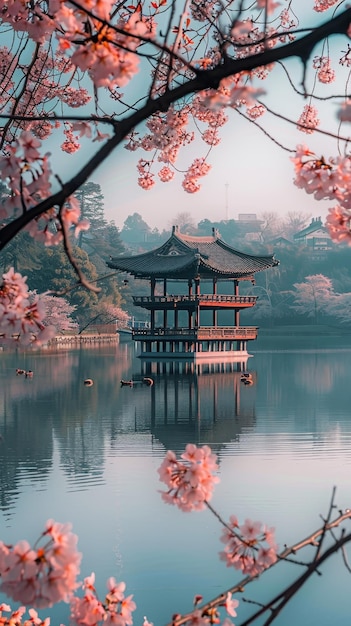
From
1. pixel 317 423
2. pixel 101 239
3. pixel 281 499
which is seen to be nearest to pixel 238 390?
pixel 317 423

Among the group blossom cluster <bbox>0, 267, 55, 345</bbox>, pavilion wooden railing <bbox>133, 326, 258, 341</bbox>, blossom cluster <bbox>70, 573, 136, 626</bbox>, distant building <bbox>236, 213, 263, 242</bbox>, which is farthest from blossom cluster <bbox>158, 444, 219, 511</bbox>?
distant building <bbox>236, 213, 263, 242</bbox>

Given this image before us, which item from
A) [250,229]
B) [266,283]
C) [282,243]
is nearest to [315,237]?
[282,243]

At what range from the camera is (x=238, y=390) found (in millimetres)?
21297

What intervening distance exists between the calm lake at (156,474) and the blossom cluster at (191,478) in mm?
4141

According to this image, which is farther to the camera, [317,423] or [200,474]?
[317,423]

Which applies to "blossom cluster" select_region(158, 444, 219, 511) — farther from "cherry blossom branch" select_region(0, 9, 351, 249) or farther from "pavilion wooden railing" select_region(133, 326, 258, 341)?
"pavilion wooden railing" select_region(133, 326, 258, 341)

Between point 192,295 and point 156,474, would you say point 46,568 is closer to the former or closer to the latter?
point 156,474

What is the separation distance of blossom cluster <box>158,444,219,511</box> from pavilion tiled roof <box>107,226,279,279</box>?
2670 centimetres

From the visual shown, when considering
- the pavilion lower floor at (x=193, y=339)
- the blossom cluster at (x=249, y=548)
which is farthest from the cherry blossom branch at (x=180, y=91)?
the pavilion lower floor at (x=193, y=339)

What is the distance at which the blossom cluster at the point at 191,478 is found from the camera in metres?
2.18

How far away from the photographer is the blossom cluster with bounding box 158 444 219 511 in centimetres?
218

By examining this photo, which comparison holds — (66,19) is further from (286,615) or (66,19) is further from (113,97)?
(286,615)

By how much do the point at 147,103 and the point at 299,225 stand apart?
84.8 m

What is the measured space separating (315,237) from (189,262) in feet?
138
